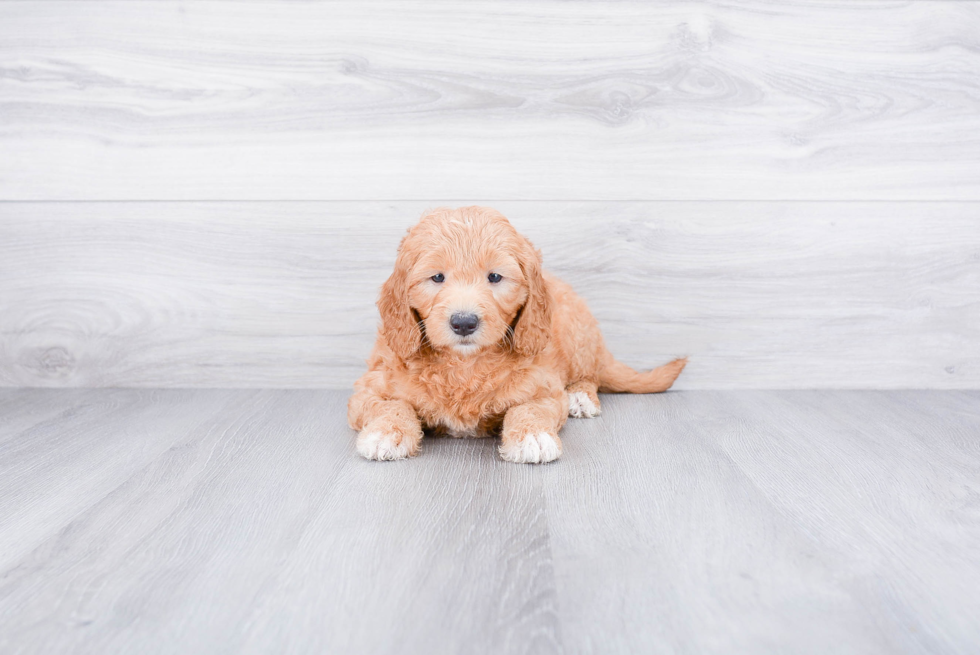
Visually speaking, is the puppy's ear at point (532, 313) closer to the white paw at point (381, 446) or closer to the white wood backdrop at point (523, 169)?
the white paw at point (381, 446)

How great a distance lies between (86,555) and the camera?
1.30 m

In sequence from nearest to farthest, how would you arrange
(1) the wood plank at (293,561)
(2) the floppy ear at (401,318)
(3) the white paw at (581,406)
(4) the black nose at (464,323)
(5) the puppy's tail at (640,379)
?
(1) the wood plank at (293,561), (4) the black nose at (464,323), (2) the floppy ear at (401,318), (3) the white paw at (581,406), (5) the puppy's tail at (640,379)

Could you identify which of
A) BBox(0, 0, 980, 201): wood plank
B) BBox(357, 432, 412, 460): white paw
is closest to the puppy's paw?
BBox(357, 432, 412, 460): white paw

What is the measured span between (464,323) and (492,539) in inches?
23.9

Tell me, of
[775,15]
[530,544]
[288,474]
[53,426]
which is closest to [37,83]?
[53,426]

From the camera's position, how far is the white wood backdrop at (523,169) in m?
2.54

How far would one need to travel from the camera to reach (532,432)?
185 cm

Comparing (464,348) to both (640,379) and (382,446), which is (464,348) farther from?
(640,379)

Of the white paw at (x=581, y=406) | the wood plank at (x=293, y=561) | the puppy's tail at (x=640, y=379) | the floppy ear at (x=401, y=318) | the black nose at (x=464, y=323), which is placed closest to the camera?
the wood plank at (x=293, y=561)

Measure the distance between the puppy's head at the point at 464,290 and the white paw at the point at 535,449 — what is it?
27cm

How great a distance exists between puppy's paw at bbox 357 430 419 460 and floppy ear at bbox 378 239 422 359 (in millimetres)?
240

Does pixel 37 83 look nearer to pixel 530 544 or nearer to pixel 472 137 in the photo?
pixel 472 137

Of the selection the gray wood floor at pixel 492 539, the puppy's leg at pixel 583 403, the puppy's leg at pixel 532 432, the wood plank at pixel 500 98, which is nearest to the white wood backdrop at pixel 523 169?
the wood plank at pixel 500 98

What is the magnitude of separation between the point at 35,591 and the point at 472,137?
6.40 feet
